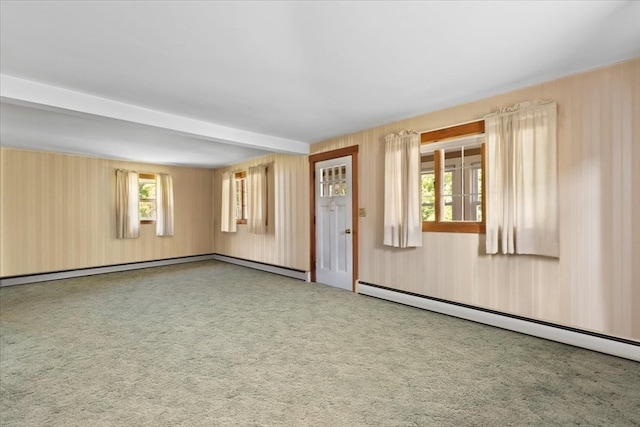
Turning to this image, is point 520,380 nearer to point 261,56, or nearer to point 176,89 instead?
point 261,56

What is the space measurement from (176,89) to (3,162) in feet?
15.5

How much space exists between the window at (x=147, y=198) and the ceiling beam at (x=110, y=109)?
395 cm

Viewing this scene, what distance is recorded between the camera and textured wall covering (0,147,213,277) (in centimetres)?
555

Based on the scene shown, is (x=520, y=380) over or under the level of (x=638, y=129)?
under

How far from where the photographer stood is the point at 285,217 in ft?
20.5

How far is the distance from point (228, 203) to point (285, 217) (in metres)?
2.11

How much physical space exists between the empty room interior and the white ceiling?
20 mm

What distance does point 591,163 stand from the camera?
277cm

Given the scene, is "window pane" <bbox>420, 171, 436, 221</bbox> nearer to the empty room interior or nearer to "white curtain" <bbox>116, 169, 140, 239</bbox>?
the empty room interior

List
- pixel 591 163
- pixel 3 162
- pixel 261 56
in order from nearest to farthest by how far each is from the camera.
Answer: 1. pixel 261 56
2. pixel 591 163
3. pixel 3 162

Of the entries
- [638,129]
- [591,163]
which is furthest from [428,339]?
[638,129]

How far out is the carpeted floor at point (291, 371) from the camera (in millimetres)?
1886

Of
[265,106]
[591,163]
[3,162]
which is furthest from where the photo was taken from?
[3,162]

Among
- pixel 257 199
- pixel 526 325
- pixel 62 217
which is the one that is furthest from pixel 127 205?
pixel 526 325
